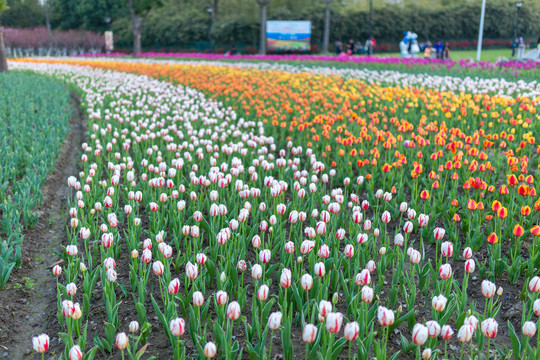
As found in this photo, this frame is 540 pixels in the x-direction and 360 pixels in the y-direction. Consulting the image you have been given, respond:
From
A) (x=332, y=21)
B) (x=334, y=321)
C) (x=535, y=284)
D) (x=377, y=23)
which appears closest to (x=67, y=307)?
(x=334, y=321)

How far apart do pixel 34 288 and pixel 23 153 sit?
3041mm

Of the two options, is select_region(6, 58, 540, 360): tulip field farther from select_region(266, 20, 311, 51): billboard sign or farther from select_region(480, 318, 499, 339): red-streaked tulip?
select_region(266, 20, 311, 51): billboard sign

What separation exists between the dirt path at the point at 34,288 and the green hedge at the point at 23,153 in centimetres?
13

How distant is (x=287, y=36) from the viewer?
1469 inches

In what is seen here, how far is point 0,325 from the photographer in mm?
3193

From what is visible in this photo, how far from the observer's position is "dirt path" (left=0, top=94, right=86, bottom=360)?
3102 millimetres

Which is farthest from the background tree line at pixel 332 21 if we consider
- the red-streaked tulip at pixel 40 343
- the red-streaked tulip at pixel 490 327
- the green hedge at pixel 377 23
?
the red-streaked tulip at pixel 490 327

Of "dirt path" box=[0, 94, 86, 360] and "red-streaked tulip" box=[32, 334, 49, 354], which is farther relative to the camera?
"dirt path" box=[0, 94, 86, 360]

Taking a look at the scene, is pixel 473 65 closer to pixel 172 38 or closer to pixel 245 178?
pixel 245 178

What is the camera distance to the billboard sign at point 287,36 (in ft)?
122

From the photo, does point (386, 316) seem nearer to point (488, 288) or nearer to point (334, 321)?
point (334, 321)

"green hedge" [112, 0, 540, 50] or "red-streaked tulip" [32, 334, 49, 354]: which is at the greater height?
"green hedge" [112, 0, 540, 50]

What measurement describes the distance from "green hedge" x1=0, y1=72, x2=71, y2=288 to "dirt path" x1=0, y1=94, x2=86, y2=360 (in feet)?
0.41

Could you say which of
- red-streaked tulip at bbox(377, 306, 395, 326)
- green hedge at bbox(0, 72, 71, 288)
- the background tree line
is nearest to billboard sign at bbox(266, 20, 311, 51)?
the background tree line
